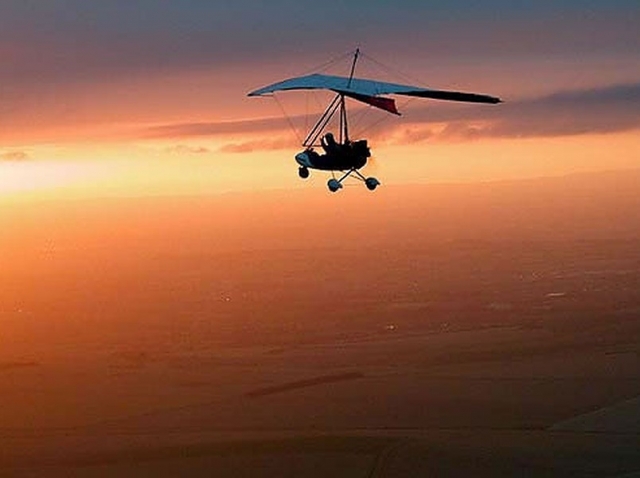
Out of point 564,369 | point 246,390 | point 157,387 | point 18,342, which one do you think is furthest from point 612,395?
point 18,342

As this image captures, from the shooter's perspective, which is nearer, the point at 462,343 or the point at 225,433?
the point at 225,433

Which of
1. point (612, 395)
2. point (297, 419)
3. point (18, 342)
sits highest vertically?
point (18, 342)

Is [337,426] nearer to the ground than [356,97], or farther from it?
nearer to the ground

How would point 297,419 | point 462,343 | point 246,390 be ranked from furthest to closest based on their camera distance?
point 462,343, point 246,390, point 297,419

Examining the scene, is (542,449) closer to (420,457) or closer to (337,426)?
(420,457)

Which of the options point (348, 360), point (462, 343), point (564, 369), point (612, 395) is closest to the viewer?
point (612, 395)

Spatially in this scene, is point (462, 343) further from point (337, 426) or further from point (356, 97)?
point (356, 97)
